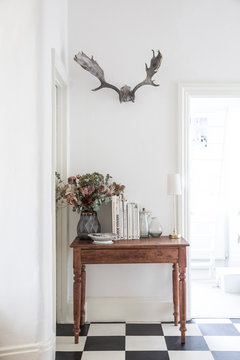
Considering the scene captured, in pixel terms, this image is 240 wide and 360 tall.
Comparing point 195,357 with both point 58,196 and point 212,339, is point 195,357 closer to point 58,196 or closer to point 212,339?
point 212,339

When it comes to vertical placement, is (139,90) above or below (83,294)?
above

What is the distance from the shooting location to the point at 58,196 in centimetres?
298

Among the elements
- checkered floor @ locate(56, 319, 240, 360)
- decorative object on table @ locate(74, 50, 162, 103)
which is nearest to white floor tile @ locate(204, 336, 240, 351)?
checkered floor @ locate(56, 319, 240, 360)

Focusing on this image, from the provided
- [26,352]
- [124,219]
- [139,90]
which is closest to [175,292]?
[124,219]

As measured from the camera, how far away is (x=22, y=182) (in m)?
2.33

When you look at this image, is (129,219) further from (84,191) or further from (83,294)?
(83,294)

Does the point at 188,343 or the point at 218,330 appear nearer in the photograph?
the point at 188,343

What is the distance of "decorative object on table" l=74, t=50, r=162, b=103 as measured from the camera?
2.98 meters

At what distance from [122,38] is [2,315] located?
8.03 ft

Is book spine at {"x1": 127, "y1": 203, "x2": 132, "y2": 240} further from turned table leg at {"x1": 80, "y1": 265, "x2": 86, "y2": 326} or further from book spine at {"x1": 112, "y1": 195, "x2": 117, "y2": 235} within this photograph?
turned table leg at {"x1": 80, "y1": 265, "x2": 86, "y2": 326}

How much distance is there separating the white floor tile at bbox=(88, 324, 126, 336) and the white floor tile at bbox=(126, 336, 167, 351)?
13 centimetres

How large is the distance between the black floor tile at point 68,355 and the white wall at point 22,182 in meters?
0.20

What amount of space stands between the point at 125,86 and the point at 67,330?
2.12m

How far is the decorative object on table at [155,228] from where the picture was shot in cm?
305
